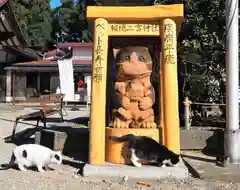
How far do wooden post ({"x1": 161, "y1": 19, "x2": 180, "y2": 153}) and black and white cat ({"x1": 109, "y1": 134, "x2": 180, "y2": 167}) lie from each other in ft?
1.10

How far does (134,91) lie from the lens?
7402 millimetres

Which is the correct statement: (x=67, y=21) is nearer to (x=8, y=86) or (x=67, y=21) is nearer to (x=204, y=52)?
(x=8, y=86)

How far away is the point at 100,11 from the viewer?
23.3 feet

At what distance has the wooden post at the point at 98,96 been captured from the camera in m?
6.89

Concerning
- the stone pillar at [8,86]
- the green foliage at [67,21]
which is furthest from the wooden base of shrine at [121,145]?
the green foliage at [67,21]

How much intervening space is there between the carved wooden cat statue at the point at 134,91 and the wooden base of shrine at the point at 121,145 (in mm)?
169

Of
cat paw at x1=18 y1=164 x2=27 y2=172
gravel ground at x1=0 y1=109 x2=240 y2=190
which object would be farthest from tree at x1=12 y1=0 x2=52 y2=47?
gravel ground at x1=0 y1=109 x2=240 y2=190

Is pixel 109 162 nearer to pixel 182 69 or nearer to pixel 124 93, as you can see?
pixel 124 93

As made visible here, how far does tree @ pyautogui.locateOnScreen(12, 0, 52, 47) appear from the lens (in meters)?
Answer: 39.5

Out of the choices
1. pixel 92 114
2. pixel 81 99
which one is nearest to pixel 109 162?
pixel 92 114

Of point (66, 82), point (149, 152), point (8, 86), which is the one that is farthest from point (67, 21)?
point (149, 152)

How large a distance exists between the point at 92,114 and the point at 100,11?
71.7 inches

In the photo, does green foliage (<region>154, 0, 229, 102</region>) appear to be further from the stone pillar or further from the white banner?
the stone pillar

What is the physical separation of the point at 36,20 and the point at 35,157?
124 feet
